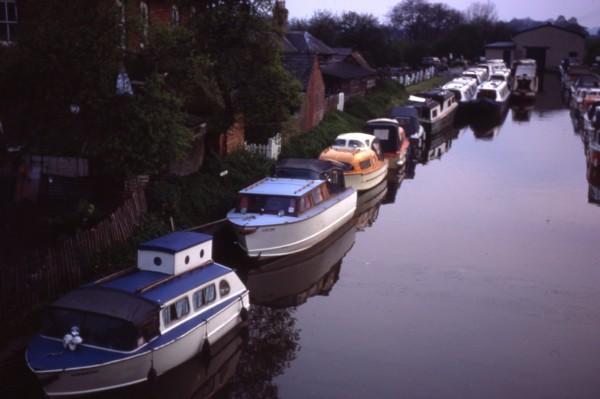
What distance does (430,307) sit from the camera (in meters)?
17.3

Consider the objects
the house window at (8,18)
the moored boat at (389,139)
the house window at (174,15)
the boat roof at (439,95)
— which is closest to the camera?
the house window at (8,18)

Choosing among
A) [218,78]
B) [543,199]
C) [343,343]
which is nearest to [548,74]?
[543,199]

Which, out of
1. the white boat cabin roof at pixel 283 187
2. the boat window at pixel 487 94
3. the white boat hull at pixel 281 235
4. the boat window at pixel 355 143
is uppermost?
the boat window at pixel 487 94

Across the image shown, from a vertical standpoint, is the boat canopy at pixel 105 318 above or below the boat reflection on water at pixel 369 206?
above

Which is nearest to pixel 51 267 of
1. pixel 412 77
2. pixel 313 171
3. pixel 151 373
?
pixel 151 373

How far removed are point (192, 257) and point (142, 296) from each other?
219 centimetres

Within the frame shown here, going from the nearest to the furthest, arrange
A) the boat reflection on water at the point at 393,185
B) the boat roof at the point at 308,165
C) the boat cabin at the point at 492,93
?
the boat roof at the point at 308,165 < the boat reflection on water at the point at 393,185 < the boat cabin at the point at 492,93

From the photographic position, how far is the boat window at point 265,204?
20.1 meters

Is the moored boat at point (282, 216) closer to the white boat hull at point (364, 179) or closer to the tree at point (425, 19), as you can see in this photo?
the white boat hull at point (364, 179)

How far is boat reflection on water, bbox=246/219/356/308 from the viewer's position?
1814 cm

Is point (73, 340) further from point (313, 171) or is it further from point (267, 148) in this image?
point (267, 148)

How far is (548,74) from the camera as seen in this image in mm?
88125

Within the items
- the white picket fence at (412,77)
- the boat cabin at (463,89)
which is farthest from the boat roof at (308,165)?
the white picket fence at (412,77)

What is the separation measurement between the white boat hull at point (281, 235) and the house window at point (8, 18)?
8.20 meters
